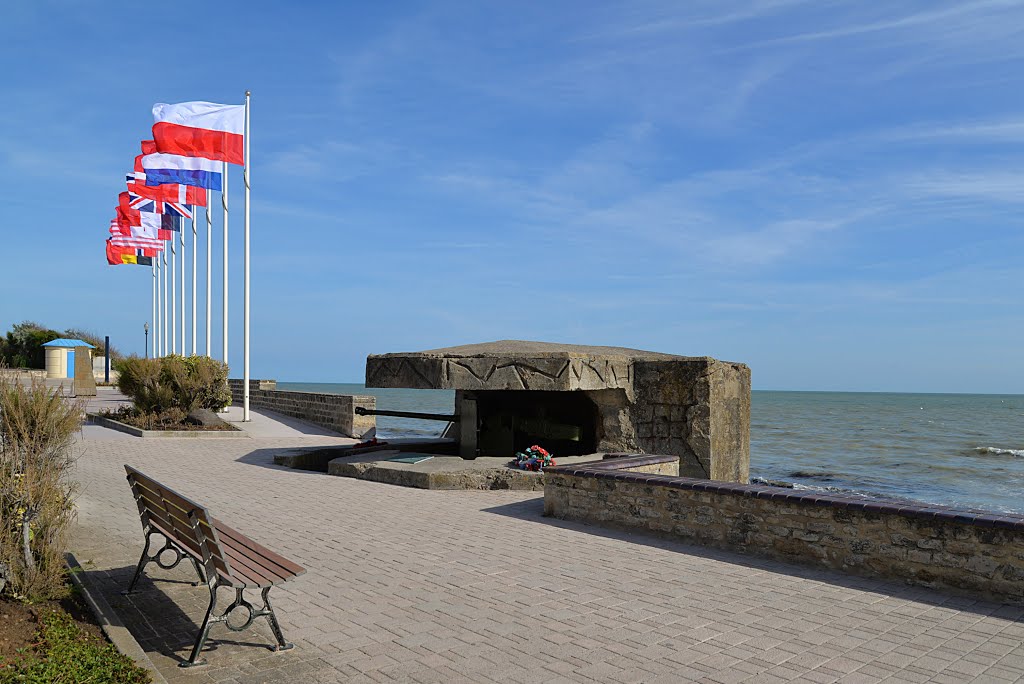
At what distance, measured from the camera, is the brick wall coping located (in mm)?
5500

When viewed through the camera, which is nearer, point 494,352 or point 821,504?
point 821,504

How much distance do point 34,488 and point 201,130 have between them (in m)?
16.2

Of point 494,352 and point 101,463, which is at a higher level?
point 494,352

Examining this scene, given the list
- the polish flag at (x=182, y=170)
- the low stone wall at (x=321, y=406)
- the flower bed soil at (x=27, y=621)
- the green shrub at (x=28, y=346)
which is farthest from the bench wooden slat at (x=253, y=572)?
the green shrub at (x=28, y=346)

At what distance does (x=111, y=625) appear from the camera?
15.3 ft

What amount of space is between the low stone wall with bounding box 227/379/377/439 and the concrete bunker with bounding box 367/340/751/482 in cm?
617

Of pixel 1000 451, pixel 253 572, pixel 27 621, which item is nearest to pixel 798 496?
pixel 253 572

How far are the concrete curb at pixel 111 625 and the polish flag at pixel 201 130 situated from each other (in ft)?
50.9

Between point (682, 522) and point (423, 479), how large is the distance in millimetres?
4283

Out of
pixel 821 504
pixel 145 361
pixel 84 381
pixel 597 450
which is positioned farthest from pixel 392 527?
pixel 84 381

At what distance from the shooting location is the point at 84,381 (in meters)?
30.8

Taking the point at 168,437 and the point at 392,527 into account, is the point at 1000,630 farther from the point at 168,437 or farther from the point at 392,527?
Answer: the point at 168,437

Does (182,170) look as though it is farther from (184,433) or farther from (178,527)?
(178,527)

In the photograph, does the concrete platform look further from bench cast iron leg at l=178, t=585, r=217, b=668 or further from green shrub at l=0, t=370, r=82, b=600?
bench cast iron leg at l=178, t=585, r=217, b=668
